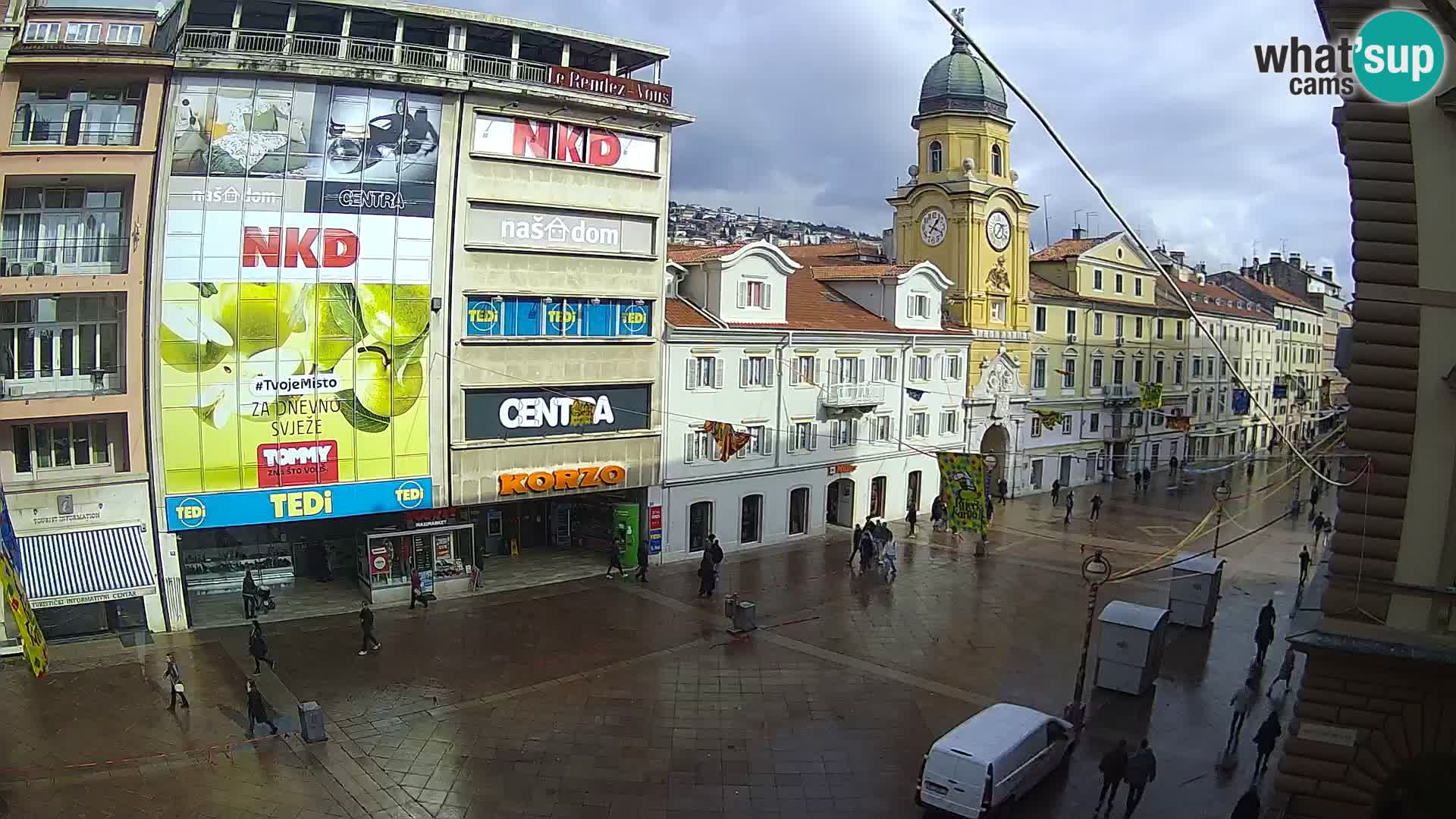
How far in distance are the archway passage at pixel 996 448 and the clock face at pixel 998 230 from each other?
9.19 m

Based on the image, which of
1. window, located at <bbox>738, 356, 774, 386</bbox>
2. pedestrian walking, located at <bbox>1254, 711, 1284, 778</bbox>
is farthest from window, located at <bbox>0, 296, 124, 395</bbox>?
pedestrian walking, located at <bbox>1254, 711, 1284, 778</bbox>

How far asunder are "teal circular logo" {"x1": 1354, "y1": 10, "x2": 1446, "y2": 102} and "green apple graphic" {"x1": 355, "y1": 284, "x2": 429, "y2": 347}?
23026mm

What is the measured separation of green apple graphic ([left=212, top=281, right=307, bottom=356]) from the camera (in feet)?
84.6

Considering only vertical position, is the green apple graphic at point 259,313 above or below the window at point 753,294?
below

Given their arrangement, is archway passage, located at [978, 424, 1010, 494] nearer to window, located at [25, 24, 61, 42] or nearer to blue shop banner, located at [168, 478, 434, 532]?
blue shop banner, located at [168, 478, 434, 532]

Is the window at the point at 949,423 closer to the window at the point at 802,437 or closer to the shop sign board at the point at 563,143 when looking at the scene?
the window at the point at 802,437

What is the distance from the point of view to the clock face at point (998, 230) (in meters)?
48.9

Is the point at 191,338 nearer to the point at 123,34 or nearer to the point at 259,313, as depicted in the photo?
the point at 259,313

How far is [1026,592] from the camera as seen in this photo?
31.4 m

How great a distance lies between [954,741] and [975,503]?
15.6 meters

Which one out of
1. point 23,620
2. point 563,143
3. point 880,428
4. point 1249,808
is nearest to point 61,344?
point 23,620

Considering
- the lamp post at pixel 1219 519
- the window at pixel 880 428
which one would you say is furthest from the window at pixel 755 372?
the lamp post at pixel 1219 519

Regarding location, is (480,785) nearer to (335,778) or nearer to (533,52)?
(335,778)

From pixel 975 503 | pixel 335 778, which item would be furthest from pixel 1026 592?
pixel 335 778
